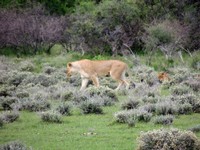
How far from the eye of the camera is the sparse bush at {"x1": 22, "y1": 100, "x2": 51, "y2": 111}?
52.5 feet

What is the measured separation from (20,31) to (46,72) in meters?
19.5

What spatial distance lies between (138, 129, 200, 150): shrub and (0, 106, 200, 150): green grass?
1.21 m

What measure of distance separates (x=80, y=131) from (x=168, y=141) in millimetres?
3802

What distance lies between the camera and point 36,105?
16.2 meters

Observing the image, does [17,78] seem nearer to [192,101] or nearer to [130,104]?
[130,104]

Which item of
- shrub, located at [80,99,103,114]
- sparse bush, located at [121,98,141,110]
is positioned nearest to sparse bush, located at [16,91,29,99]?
shrub, located at [80,99,103,114]

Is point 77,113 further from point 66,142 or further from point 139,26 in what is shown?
point 139,26

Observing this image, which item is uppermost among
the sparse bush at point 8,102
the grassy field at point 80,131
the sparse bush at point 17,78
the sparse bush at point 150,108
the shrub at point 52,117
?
the sparse bush at point 17,78

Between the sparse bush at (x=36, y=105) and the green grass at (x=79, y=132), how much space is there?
0.83 metres

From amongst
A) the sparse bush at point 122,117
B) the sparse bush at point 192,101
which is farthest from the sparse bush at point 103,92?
the sparse bush at point 122,117

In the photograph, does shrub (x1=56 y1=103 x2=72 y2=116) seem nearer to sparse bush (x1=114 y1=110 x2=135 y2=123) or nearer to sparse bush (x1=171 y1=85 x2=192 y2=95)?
sparse bush (x1=114 y1=110 x2=135 y2=123)

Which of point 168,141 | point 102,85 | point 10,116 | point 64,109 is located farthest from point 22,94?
point 168,141

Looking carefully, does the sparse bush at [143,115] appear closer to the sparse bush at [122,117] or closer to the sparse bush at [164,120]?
the sparse bush at [122,117]

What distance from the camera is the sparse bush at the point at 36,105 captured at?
16.0m
